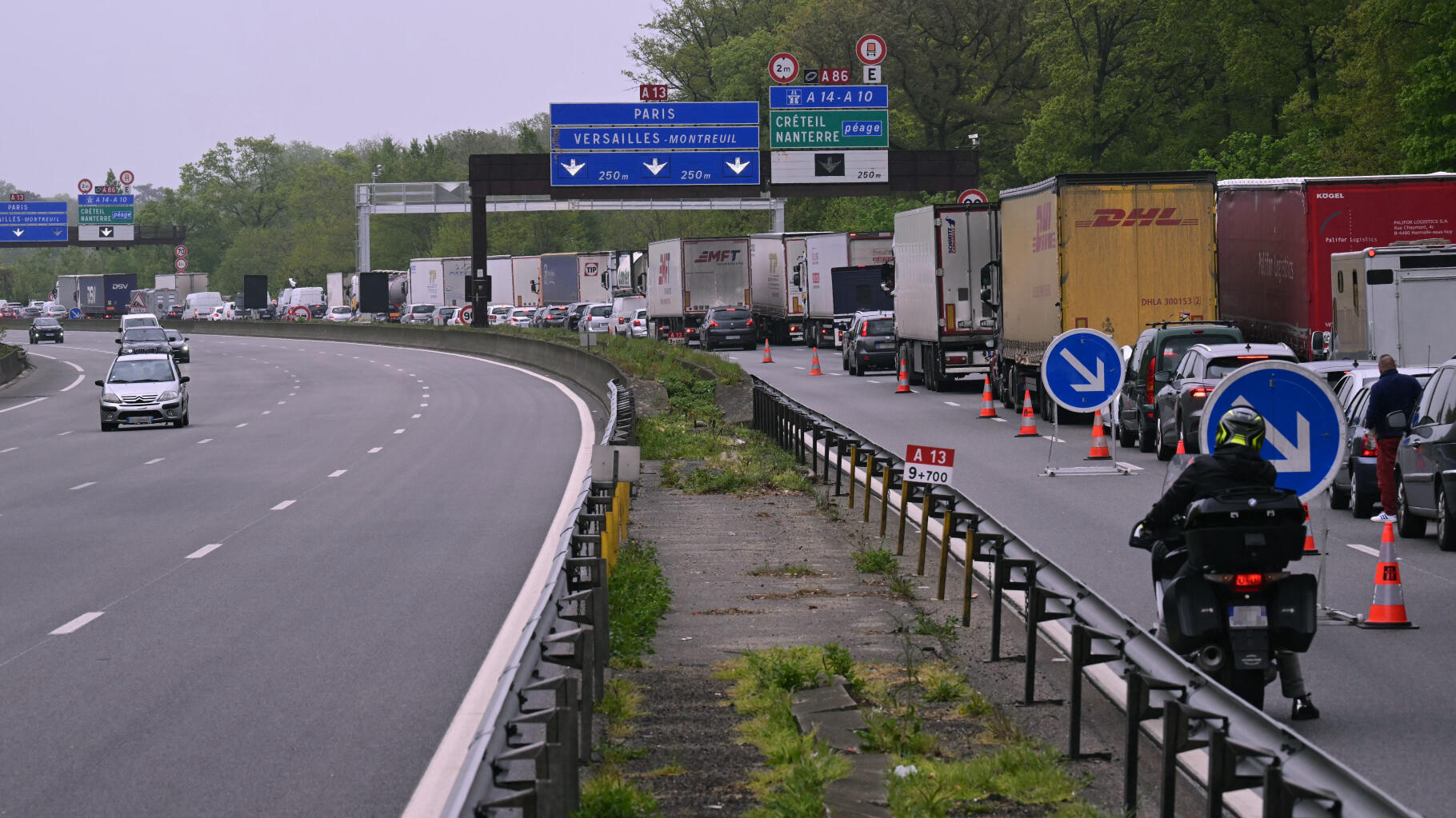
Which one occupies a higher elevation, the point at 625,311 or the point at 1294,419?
the point at 625,311

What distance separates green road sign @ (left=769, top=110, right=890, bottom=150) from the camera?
62.9 m

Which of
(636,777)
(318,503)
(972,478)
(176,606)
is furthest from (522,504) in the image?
(636,777)

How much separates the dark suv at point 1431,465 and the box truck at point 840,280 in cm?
4713

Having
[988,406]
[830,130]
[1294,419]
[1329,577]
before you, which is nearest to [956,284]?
[988,406]

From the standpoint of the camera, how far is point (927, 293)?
39625 mm

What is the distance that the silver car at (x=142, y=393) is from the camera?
3812 centimetres

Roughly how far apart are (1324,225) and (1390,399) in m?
12.0

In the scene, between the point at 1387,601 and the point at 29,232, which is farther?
the point at 29,232

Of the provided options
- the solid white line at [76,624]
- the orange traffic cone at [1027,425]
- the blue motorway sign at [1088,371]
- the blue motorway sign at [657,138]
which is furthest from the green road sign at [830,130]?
the solid white line at [76,624]

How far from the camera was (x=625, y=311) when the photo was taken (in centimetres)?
7894

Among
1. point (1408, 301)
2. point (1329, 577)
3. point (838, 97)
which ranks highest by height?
point (838, 97)

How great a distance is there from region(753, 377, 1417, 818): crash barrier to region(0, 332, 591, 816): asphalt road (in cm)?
289

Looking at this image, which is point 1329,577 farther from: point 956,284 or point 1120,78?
point 1120,78

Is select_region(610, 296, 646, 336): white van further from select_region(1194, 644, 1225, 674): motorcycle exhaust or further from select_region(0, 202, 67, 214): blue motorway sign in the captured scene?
select_region(1194, 644, 1225, 674): motorcycle exhaust
